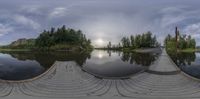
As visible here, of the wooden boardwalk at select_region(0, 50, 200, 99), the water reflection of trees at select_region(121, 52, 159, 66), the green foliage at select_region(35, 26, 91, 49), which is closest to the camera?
the wooden boardwalk at select_region(0, 50, 200, 99)

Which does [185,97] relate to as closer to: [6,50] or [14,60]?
[6,50]

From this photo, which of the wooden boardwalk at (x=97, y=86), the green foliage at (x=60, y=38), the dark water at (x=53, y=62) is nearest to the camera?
the wooden boardwalk at (x=97, y=86)

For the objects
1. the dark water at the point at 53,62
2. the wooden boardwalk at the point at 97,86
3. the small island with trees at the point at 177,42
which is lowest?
the wooden boardwalk at the point at 97,86

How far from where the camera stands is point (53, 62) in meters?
1.51

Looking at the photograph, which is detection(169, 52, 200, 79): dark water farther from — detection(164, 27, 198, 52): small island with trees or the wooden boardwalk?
the wooden boardwalk

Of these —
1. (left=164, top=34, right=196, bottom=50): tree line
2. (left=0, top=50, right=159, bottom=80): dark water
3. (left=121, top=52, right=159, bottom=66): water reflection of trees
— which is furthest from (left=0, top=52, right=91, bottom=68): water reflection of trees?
(left=164, top=34, right=196, bottom=50): tree line

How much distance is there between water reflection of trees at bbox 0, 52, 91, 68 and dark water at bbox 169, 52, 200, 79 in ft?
2.67

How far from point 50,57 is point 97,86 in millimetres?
500

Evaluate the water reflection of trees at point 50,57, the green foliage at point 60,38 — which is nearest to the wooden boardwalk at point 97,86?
the water reflection of trees at point 50,57

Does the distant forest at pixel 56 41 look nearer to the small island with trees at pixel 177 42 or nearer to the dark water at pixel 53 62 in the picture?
the dark water at pixel 53 62

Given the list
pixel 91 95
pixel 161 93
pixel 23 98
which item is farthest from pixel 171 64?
pixel 23 98

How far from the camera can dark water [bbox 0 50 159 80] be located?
1466 millimetres

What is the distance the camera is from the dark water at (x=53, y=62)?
4.81 feet

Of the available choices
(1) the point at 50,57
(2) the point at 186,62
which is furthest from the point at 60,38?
(2) the point at 186,62
